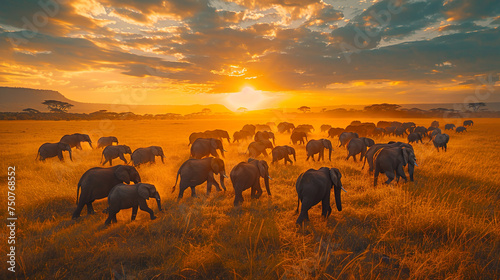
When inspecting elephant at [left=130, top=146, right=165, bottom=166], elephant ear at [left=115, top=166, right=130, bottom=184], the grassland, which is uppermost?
elephant ear at [left=115, top=166, right=130, bottom=184]

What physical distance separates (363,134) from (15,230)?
96.9 ft

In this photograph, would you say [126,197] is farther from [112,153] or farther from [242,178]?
[112,153]

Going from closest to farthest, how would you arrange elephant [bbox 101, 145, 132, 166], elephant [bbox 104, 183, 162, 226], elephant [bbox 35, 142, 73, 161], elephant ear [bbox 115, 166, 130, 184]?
elephant [bbox 104, 183, 162, 226], elephant ear [bbox 115, 166, 130, 184], elephant [bbox 101, 145, 132, 166], elephant [bbox 35, 142, 73, 161]

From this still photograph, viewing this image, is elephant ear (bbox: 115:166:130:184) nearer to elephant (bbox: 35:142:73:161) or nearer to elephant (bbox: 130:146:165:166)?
elephant (bbox: 130:146:165:166)

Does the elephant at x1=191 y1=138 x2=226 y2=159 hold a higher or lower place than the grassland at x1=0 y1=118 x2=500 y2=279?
higher

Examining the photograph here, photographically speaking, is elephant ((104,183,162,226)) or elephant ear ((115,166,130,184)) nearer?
elephant ((104,183,162,226))

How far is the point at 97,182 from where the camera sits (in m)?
6.84

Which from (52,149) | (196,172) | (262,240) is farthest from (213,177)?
(52,149)

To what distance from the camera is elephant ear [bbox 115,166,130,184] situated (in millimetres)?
7113

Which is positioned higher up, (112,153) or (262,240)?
(112,153)

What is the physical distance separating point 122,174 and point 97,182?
68cm

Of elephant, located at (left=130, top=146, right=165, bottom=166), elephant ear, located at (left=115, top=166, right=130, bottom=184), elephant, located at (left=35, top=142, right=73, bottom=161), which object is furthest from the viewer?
elephant, located at (left=35, top=142, right=73, bottom=161)

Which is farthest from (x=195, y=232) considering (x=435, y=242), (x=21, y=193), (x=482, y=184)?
(x=482, y=184)

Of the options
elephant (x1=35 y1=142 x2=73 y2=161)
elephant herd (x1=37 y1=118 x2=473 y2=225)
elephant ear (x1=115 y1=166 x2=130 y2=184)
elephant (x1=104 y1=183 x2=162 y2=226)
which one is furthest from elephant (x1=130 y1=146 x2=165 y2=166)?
elephant (x1=104 y1=183 x2=162 y2=226)
